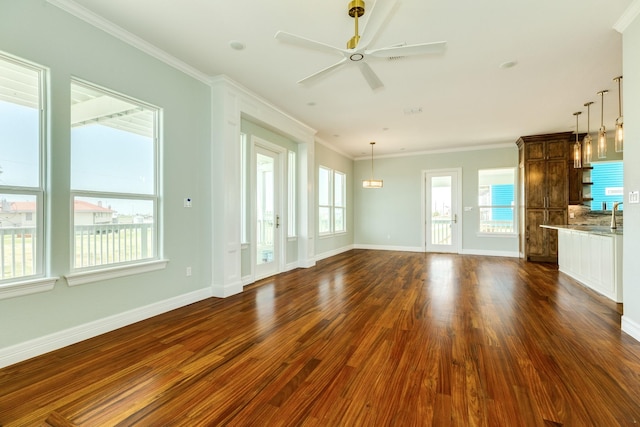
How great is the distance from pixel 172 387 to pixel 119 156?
236 cm

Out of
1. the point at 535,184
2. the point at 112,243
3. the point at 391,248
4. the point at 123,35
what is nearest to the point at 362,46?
the point at 123,35

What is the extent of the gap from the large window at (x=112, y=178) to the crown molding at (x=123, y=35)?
0.58 meters

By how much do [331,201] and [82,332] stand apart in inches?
233

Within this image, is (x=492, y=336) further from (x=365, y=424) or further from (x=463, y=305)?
(x=365, y=424)

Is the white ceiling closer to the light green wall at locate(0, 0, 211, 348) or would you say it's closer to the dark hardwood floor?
the light green wall at locate(0, 0, 211, 348)

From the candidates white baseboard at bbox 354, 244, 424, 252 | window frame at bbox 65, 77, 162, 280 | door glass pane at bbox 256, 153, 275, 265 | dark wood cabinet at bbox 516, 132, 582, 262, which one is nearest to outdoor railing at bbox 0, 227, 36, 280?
window frame at bbox 65, 77, 162, 280

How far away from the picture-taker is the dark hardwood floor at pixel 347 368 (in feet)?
5.34

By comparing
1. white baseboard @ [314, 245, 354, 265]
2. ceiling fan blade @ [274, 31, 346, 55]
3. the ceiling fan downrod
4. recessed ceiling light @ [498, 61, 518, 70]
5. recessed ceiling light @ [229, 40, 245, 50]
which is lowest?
white baseboard @ [314, 245, 354, 265]

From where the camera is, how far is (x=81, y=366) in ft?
7.04

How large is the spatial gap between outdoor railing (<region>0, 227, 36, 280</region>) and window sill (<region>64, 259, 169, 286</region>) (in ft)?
0.92

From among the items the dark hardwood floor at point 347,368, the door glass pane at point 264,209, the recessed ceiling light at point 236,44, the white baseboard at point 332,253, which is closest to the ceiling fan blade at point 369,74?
the recessed ceiling light at point 236,44

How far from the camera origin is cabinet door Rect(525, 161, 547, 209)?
6.37 m

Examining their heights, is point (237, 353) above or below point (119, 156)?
below

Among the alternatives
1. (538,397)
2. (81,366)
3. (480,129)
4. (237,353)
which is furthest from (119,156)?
(480,129)
